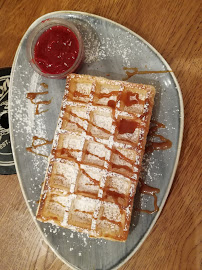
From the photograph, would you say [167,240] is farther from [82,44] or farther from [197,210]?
[82,44]

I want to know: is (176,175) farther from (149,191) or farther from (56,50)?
(56,50)

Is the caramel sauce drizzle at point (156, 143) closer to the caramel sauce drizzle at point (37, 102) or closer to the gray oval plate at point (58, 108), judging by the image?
the gray oval plate at point (58, 108)

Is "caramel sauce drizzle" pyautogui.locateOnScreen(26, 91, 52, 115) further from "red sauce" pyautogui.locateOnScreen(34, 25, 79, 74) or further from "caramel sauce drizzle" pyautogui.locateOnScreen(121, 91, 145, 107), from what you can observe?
"caramel sauce drizzle" pyautogui.locateOnScreen(121, 91, 145, 107)

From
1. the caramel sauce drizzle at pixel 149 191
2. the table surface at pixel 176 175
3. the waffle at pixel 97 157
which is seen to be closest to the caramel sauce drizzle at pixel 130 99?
the waffle at pixel 97 157

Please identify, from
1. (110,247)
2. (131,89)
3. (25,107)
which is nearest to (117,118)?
(131,89)

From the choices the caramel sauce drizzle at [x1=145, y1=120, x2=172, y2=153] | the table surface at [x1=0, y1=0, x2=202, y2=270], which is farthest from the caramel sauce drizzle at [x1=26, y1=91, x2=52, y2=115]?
the caramel sauce drizzle at [x1=145, y1=120, x2=172, y2=153]

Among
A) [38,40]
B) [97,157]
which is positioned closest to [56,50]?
[38,40]
